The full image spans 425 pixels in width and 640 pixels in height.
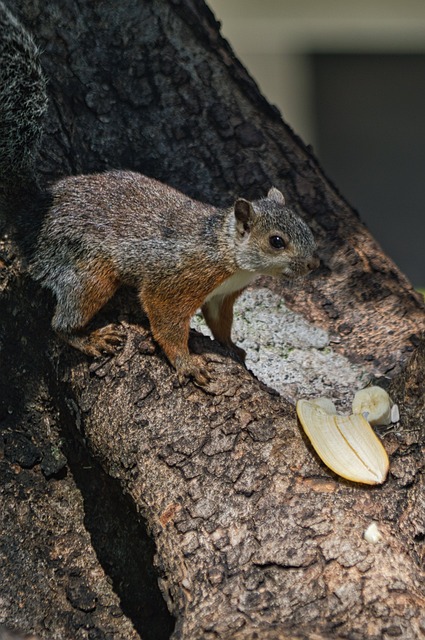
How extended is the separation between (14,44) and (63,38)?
411 mm

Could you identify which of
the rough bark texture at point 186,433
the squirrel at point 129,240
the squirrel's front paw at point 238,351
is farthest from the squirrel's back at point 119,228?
the squirrel's front paw at point 238,351

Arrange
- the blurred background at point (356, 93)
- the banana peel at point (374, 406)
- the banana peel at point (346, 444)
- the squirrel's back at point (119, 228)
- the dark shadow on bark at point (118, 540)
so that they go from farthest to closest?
the blurred background at point (356, 93)
the squirrel's back at point (119, 228)
the dark shadow on bark at point (118, 540)
the banana peel at point (374, 406)
the banana peel at point (346, 444)

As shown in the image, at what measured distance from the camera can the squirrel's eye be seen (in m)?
3.10

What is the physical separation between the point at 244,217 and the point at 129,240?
0.36 meters

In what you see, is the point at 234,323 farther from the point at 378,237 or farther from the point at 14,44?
the point at 378,237

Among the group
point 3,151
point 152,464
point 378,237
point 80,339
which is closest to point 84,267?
point 80,339

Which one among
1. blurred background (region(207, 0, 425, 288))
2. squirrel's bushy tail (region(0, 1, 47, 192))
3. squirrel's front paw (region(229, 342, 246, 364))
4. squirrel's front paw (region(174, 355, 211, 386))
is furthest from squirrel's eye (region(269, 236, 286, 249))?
blurred background (region(207, 0, 425, 288))

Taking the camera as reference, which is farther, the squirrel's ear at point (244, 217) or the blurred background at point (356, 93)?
the blurred background at point (356, 93)

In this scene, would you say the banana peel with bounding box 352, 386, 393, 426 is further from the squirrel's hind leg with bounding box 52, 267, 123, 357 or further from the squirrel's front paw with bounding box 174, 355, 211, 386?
the squirrel's hind leg with bounding box 52, 267, 123, 357

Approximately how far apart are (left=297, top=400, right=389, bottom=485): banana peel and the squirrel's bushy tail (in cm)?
107

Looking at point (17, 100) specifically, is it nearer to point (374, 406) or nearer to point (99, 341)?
point (99, 341)

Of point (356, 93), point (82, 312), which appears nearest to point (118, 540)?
point (82, 312)

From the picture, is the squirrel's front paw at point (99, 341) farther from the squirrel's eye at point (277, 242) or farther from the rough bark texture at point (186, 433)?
the squirrel's eye at point (277, 242)

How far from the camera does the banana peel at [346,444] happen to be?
8.25ft
